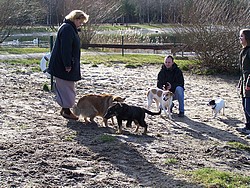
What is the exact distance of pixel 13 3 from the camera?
31.5 meters

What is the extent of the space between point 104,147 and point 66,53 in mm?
2027

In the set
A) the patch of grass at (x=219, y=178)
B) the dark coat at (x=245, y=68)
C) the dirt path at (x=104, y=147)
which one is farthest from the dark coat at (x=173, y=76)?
the patch of grass at (x=219, y=178)

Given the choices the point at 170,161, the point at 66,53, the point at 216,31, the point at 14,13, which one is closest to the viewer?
the point at 170,161

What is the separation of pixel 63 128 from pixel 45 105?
91.5 inches

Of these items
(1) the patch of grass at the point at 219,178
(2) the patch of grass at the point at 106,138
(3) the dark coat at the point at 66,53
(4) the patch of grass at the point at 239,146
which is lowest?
(4) the patch of grass at the point at 239,146

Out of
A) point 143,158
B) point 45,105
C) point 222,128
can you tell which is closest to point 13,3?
point 45,105

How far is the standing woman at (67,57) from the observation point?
26.7 ft

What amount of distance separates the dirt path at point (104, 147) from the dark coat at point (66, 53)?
35.9 inches

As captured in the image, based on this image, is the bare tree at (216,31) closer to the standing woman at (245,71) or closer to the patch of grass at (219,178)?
the standing woman at (245,71)

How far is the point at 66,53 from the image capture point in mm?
8125

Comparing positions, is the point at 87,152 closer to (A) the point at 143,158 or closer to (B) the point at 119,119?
(A) the point at 143,158

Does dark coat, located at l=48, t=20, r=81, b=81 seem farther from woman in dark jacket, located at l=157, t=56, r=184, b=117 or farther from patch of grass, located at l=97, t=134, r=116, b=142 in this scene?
woman in dark jacket, located at l=157, t=56, r=184, b=117

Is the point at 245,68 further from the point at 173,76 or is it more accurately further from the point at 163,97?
the point at 173,76

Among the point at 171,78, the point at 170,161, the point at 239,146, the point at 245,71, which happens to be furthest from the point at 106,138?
the point at 171,78
